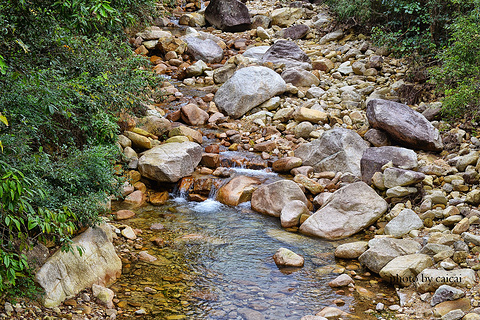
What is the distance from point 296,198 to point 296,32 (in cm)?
1098

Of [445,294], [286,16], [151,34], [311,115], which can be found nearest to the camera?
[445,294]

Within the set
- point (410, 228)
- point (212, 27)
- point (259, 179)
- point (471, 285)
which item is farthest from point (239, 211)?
point (212, 27)

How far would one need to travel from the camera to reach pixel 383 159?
7910 mm

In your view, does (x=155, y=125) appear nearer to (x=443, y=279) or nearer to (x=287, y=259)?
(x=287, y=259)

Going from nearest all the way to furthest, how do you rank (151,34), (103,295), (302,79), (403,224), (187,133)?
(103,295), (403,224), (187,133), (302,79), (151,34)

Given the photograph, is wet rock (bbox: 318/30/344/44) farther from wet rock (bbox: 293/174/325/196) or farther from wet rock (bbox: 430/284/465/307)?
wet rock (bbox: 430/284/465/307)

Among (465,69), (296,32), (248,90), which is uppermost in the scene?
(296,32)

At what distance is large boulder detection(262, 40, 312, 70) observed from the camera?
13562 mm

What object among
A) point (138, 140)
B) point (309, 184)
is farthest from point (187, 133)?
point (309, 184)

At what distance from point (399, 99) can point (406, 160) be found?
3.14m

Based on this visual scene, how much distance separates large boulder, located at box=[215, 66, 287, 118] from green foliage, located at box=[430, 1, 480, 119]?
4827 mm

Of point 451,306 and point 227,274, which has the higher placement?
point 451,306

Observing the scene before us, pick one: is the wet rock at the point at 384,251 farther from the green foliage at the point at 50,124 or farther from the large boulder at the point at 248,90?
the large boulder at the point at 248,90

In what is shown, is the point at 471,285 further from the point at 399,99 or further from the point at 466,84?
the point at 399,99
